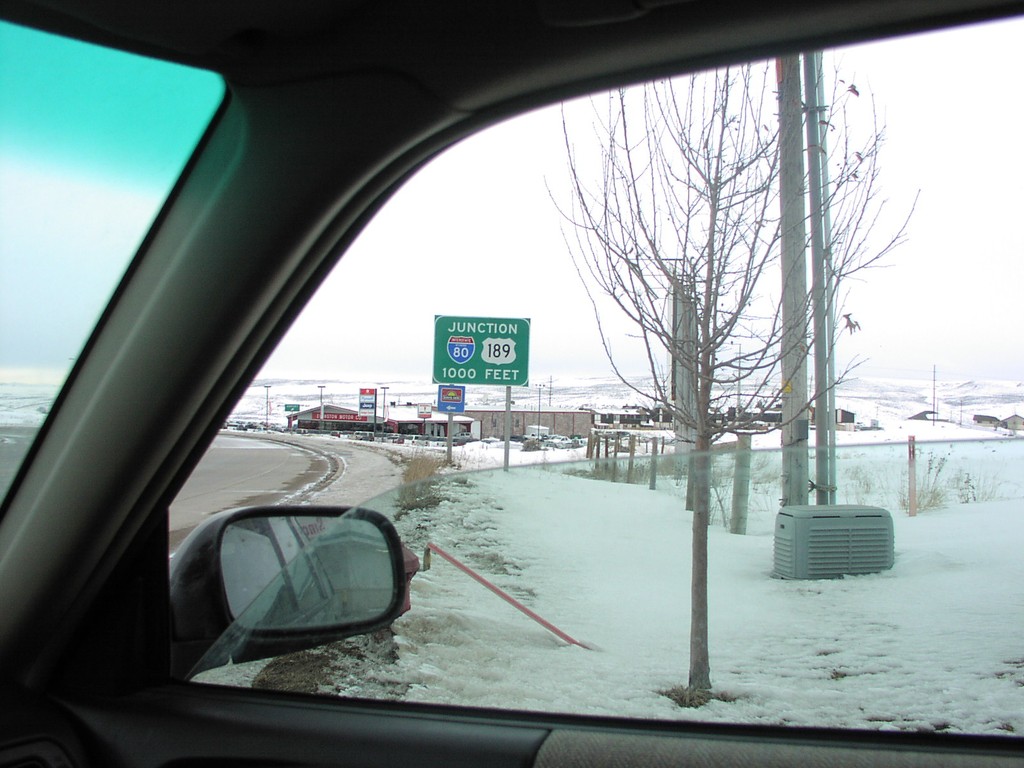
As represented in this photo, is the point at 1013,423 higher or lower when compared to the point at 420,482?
higher

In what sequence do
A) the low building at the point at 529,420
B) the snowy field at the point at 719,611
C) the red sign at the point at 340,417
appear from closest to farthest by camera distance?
the snowy field at the point at 719,611 < the red sign at the point at 340,417 < the low building at the point at 529,420

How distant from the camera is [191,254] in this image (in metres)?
1.71

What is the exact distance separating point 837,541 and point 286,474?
2.00m

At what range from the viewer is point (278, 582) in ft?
7.04

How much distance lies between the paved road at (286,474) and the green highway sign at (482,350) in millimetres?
593

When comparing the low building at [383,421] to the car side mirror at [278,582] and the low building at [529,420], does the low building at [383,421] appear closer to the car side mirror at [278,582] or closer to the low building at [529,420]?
the low building at [529,420]

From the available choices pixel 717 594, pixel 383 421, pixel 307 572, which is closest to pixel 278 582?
pixel 307 572

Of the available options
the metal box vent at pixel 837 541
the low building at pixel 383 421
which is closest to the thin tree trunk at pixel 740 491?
the metal box vent at pixel 837 541

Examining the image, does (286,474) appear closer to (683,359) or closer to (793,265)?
(683,359)

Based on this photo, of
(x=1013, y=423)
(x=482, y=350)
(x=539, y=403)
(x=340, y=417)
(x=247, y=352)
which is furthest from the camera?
(x=539, y=403)

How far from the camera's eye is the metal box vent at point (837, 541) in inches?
104

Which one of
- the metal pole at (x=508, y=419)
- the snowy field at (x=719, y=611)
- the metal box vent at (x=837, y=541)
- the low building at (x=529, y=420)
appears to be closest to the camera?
the snowy field at (x=719, y=611)

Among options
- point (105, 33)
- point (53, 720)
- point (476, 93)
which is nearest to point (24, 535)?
point (53, 720)

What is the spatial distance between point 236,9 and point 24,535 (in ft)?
3.80
